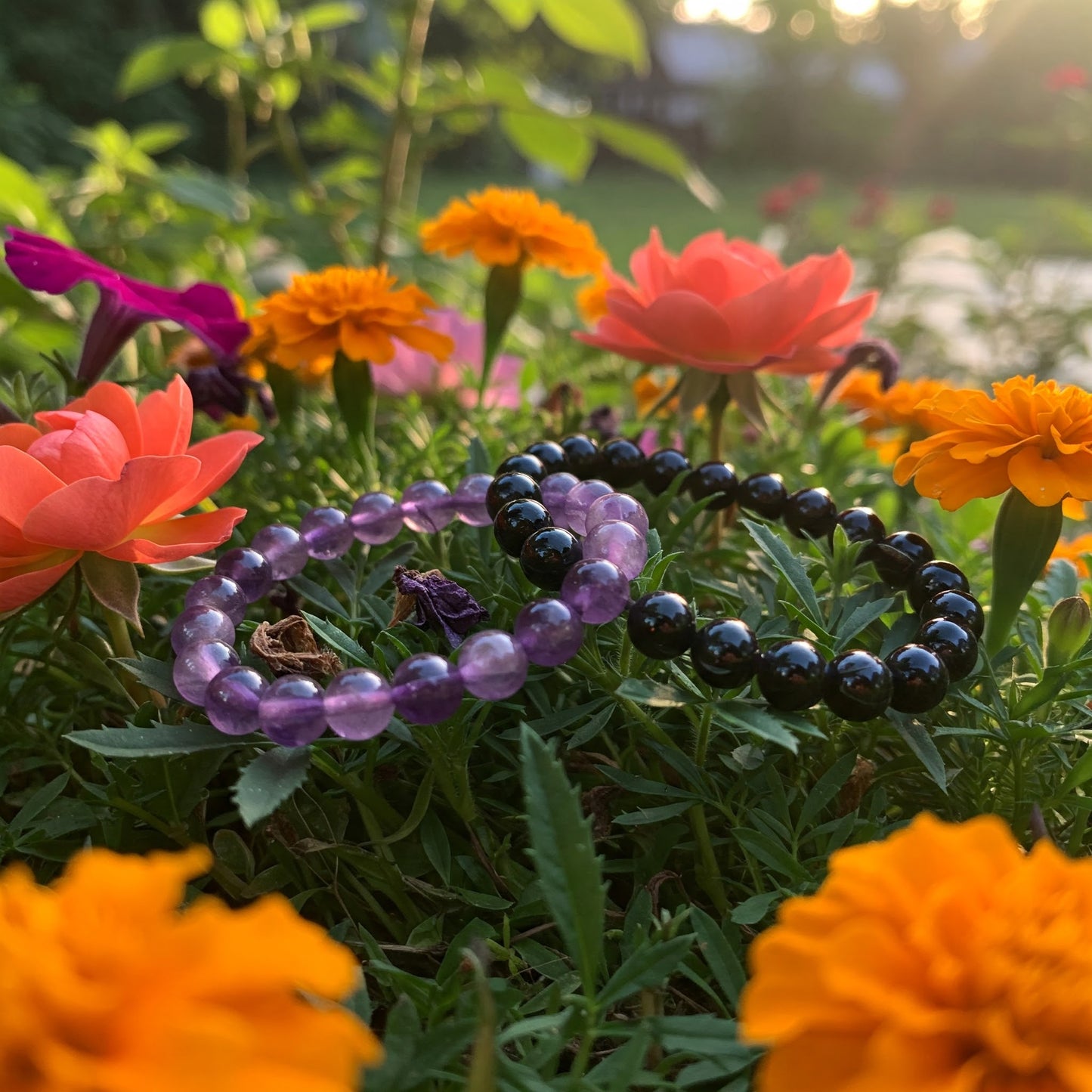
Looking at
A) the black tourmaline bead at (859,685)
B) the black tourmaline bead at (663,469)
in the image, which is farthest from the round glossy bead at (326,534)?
the black tourmaline bead at (859,685)

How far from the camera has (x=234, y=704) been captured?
1.49 feet

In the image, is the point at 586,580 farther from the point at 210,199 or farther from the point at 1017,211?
the point at 1017,211

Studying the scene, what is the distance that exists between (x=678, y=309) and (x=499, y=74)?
85cm

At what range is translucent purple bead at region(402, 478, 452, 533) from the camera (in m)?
0.66

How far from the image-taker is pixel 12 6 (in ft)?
27.5

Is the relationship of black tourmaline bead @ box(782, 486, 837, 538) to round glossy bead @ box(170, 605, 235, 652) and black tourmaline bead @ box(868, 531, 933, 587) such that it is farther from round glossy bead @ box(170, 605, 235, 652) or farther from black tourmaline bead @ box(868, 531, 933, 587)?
round glossy bead @ box(170, 605, 235, 652)

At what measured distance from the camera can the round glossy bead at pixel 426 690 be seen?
452mm

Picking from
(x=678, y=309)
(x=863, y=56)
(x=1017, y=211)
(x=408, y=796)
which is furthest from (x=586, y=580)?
(x=863, y=56)

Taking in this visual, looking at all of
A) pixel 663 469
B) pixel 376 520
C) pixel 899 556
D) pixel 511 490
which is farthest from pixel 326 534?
pixel 899 556

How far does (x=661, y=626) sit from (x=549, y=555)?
0.08 m

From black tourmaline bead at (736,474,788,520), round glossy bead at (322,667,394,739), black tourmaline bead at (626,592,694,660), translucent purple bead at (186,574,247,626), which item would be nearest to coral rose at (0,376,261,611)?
translucent purple bead at (186,574,247,626)

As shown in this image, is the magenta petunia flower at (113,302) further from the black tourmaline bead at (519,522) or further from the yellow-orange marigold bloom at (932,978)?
Result: the yellow-orange marigold bloom at (932,978)

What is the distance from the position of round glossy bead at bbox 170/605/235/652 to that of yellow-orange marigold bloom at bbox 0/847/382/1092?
0.23 m

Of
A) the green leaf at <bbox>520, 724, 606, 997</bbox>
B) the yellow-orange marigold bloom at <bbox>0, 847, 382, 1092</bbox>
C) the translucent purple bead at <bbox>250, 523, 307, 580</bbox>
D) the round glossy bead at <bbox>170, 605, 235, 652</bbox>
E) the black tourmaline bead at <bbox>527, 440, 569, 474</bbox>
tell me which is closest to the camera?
the yellow-orange marigold bloom at <bbox>0, 847, 382, 1092</bbox>
